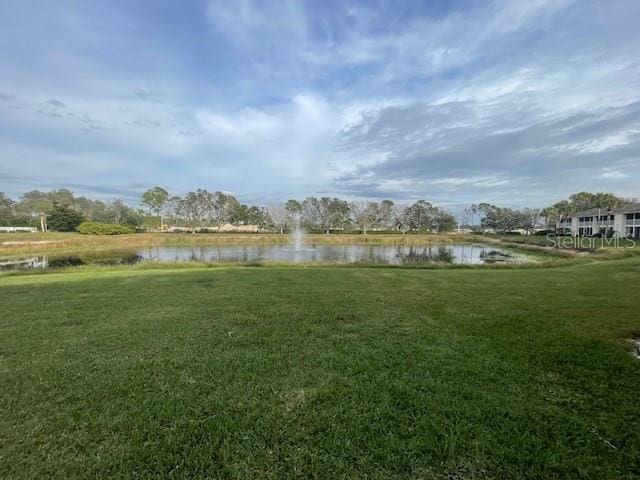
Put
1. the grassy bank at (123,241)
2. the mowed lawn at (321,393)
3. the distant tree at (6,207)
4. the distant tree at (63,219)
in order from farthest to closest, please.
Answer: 1. the distant tree at (6,207)
2. the distant tree at (63,219)
3. the grassy bank at (123,241)
4. the mowed lawn at (321,393)

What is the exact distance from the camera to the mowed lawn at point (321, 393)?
80.2 inches

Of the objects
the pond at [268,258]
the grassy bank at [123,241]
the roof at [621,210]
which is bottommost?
the pond at [268,258]

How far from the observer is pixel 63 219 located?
54531 millimetres

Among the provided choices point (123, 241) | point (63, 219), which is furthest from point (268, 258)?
point (63, 219)

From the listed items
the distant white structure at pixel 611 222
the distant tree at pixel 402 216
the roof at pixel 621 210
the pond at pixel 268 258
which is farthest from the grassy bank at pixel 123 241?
the distant tree at pixel 402 216

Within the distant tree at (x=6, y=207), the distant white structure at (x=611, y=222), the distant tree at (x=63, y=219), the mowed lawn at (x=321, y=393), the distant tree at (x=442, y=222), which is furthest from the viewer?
the distant tree at (x=442, y=222)

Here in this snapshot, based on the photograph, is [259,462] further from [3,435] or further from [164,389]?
[3,435]

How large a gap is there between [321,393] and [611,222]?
62.1m

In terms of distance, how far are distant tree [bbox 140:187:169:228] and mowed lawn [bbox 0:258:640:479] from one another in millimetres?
64872

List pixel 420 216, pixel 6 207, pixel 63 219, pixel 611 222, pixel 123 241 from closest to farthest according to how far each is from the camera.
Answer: pixel 123 241, pixel 611 222, pixel 63 219, pixel 6 207, pixel 420 216

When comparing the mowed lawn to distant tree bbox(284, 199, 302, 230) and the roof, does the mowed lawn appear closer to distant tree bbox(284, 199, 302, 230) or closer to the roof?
the roof

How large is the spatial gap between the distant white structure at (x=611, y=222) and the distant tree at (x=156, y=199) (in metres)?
74.3

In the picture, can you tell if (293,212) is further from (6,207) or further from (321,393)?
(321,393)

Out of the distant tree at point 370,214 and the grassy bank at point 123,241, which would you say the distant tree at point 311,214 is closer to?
the distant tree at point 370,214
